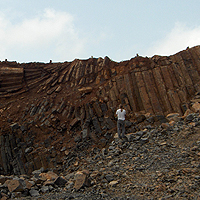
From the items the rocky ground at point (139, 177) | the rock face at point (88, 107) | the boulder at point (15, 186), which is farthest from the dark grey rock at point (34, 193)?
the rock face at point (88, 107)

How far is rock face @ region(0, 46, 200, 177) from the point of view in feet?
39.8

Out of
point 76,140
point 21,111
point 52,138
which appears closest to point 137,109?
point 76,140

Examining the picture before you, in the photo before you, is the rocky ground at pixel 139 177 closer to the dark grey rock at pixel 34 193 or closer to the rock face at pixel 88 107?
the dark grey rock at pixel 34 193

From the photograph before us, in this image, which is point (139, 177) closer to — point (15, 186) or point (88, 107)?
point (15, 186)

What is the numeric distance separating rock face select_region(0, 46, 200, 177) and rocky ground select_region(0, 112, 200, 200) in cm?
339

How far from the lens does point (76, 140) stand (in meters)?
12.1

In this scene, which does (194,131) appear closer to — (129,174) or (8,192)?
(129,174)

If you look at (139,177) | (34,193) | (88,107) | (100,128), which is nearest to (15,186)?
(34,193)

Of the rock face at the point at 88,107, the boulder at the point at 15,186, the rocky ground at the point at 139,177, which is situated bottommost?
the rocky ground at the point at 139,177

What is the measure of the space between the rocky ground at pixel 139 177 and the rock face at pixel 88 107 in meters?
3.39

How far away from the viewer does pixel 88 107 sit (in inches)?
537

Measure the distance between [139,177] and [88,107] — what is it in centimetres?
842

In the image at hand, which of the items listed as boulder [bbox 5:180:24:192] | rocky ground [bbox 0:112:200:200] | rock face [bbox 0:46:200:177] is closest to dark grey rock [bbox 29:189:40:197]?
rocky ground [bbox 0:112:200:200]

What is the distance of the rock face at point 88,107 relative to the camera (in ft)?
39.8
